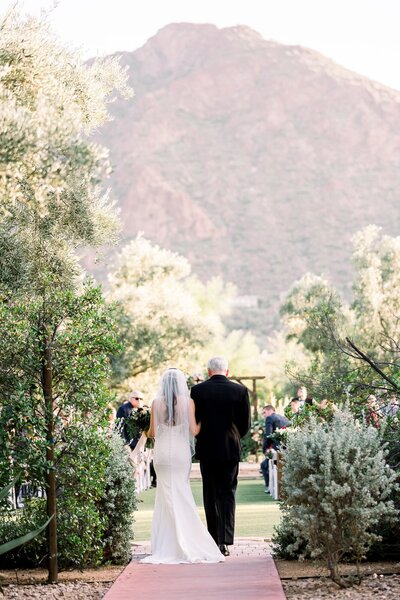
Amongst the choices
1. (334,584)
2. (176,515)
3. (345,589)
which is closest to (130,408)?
(176,515)

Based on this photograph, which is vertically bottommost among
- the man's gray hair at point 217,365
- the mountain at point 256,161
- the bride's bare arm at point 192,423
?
the bride's bare arm at point 192,423

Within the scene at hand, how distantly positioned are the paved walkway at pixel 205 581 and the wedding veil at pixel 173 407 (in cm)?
122

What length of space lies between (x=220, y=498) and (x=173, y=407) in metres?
0.94

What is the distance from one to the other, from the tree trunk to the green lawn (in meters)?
1.69

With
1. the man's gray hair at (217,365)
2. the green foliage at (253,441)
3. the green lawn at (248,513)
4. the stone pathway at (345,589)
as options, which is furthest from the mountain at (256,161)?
the stone pathway at (345,589)

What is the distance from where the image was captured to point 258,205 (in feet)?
375

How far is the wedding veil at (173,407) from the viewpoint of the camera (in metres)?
9.95

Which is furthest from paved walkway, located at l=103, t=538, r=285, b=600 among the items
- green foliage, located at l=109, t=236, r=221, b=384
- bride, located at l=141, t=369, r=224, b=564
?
green foliage, located at l=109, t=236, r=221, b=384

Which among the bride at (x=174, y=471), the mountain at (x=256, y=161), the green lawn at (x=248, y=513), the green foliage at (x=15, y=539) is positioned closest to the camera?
the green foliage at (x=15, y=539)

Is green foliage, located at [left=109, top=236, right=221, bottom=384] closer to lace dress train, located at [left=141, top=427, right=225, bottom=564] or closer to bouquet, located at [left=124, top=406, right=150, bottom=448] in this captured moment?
bouquet, located at [left=124, top=406, right=150, bottom=448]

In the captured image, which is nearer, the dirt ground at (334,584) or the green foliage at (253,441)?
the dirt ground at (334,584)

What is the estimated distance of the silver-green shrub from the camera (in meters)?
7.80

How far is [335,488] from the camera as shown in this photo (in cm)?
776

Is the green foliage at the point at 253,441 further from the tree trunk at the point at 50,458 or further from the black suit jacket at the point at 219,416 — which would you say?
the tree trunk at the point at 50,458
